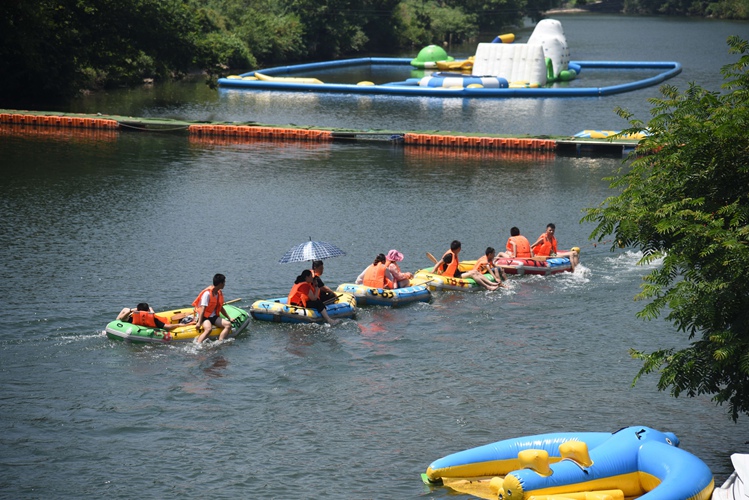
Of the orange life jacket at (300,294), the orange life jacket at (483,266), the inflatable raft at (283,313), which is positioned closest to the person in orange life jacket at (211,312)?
the inflatable raft at (283,313)

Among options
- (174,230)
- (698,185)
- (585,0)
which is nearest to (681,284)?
(698,185)

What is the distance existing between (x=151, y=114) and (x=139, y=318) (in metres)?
32.7

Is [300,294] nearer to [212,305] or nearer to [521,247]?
[212,305]

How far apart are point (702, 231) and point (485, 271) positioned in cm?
1205

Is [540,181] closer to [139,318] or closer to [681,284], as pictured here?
[139,318]

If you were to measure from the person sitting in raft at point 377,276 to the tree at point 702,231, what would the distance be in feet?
29.5

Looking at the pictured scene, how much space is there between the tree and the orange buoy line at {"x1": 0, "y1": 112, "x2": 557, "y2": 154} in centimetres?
2784

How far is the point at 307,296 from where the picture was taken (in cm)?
2123

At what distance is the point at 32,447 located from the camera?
15.2 meters

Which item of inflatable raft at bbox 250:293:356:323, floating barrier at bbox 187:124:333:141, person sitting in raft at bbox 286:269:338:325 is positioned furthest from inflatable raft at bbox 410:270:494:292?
floating barrier at bbox 187:124:333:141

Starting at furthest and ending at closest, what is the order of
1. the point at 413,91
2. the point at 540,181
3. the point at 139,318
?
the point at 413,91, the point at 540,181, the point at 139,318

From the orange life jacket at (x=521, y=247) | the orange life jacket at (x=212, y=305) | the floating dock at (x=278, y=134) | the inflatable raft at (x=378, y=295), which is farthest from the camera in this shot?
the floating dock at (x=278, y=134)

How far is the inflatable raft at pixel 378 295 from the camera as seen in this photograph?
22.7m

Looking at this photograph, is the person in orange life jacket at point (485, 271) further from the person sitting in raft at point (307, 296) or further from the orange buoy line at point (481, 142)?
the orange buoy line at point (481, 142)
